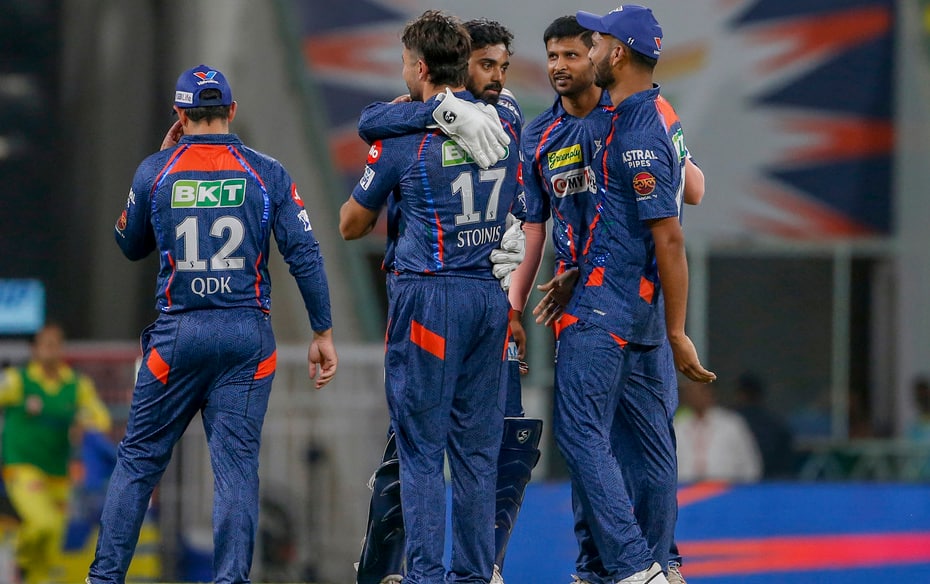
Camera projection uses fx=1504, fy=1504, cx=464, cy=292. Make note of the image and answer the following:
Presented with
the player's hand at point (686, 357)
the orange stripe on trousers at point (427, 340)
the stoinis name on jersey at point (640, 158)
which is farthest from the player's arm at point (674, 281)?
the orange stripe on trousers at point (427, 340)

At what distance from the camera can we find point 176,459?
12.2m

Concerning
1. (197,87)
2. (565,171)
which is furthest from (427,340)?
(197,87)

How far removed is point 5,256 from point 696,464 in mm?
7108

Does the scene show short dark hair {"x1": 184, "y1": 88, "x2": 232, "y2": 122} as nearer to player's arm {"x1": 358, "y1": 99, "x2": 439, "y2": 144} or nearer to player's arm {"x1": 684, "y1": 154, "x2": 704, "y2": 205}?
player's arm {"x1": 358, "y1": 99, "x2": 439, "y2": 144}

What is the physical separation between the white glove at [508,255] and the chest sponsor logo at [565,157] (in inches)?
14.4

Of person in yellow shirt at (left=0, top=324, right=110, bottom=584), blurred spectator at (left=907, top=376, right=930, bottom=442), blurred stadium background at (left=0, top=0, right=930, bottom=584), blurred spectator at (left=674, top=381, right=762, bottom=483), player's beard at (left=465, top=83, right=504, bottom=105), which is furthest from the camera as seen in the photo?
blurred stadium background at (left=0, top=0, right=930, bottom=584)

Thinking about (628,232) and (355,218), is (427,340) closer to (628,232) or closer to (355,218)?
(355,218)

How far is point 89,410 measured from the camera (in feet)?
39.5

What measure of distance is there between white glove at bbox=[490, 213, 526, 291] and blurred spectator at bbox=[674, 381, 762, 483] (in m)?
5.95

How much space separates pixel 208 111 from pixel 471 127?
1.14 meters

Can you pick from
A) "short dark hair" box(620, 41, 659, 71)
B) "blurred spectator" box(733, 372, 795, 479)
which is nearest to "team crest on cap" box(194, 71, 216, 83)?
"short dark hair" box(620, 41, 659, 71)

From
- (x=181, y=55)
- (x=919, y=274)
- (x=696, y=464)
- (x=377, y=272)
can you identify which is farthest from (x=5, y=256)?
(x=919, y=274)

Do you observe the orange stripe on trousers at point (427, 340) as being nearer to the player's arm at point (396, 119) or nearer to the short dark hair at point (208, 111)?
the player's arm at point (396, 119)

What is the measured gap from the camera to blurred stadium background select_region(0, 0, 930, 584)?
14.5 metres
